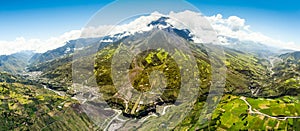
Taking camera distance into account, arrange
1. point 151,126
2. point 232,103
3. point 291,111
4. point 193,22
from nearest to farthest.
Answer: point 193,22 < point 291,111 < point 232,103 < point 151,126

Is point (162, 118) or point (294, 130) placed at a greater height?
point (294, 130)

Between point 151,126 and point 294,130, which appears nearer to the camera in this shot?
point 294,130

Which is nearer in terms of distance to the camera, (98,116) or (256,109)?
(256,109)

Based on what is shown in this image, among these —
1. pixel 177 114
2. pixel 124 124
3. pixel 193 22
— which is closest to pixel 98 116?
pixel 124 124

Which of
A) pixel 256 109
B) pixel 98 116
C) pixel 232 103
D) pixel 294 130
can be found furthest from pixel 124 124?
pixel 294 130

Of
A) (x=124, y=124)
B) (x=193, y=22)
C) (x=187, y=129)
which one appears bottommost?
(x=124, y=124)

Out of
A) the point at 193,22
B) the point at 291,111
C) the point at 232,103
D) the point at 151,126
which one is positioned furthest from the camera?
the point at 151,126

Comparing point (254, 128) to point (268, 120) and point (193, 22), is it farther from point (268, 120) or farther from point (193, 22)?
point (193, 22)

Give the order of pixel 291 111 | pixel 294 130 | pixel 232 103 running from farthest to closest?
pixel 232 103 < pixel 291 111 < pixel 294 130

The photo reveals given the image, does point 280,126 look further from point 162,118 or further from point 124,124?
point 124,124
